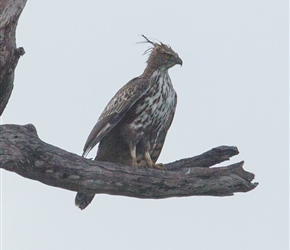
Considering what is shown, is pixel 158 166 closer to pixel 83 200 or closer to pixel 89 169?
pixel 83 200

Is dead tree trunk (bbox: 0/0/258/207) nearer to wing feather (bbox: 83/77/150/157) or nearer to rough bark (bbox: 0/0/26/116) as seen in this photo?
rough bark (bbox: 0/0/26/116)

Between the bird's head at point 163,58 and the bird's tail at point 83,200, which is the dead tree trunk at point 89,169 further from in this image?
the bird's head at point 163,58

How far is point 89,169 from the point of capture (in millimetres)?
7219

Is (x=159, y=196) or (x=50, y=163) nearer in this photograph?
(x=50, y=163)

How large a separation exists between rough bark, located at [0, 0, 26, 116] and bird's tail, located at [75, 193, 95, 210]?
1731 mm

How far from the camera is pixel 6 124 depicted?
6.76m

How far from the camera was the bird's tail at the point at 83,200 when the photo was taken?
8516 mm

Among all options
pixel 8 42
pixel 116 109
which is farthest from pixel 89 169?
pixel 116 109

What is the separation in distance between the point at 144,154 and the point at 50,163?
2463 mm

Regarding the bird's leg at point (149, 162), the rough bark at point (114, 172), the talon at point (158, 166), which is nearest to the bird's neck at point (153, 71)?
the bird's leg at point (149, 162)

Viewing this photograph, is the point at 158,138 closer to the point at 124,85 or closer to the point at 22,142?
the point at 124,85

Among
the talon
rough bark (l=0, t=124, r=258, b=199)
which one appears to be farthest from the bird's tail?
rough bark (l=0, t=124, r=258, b=199)

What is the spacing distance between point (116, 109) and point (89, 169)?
1790mm

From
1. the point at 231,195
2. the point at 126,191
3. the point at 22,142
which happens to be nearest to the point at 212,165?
the point at 231,195
